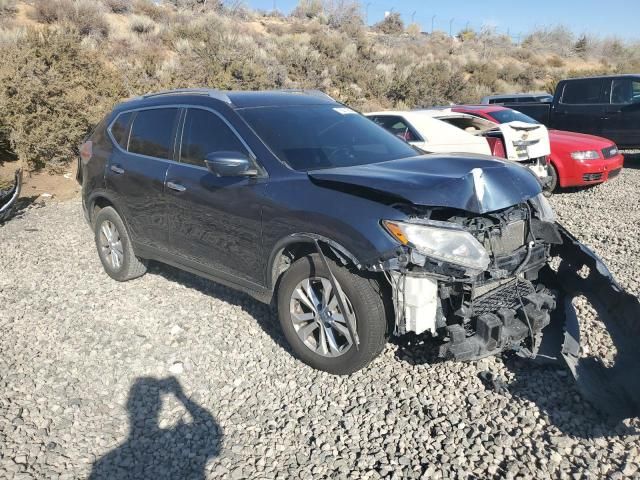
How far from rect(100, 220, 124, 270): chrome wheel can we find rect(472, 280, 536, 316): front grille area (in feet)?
11.9

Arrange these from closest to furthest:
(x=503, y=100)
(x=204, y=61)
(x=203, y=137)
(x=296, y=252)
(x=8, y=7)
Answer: (x=296, y=252), (x=203, y=137), (x=503, y=100), (x=204, y=61), (x=8, y=7)

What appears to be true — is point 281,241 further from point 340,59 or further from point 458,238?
point 340,59

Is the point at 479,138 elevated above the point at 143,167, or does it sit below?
below

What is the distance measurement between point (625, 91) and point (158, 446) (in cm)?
1247

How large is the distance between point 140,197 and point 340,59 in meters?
22.0

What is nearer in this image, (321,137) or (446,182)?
(446,182)

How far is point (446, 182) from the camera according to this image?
322cm

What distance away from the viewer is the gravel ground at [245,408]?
290cm

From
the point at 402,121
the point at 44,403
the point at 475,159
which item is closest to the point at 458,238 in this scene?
the point at 475,159

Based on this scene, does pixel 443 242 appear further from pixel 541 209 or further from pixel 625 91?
pixel 625 91

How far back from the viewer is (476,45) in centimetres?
4009

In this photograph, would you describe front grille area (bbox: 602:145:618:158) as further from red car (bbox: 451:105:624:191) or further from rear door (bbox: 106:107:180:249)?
rear door (bbox: 106:107:180:249)

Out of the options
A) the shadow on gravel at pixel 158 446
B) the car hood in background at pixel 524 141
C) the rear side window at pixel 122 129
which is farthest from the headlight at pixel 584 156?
the shadow on gravel at pixel 158 446

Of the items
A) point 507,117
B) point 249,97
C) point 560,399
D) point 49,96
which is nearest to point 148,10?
point 49,96
